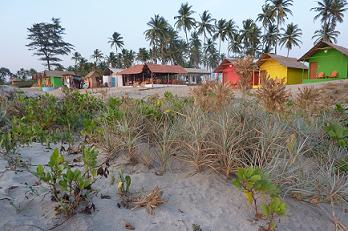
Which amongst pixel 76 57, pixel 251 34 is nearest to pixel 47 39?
pixel 76 57

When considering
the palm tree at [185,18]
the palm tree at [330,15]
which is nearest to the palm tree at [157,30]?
the palm tree at [185,18]

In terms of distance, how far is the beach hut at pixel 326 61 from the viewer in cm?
2396

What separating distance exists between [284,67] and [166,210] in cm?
2821

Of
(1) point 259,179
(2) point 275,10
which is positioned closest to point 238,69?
(1) point 259,179

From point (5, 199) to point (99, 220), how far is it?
764mm

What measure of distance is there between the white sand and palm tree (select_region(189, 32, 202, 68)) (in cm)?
6642

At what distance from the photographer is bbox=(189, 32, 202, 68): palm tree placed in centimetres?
6706

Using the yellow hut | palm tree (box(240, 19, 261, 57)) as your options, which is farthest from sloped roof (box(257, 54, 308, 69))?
palm tree (box(240, 19, 261, 57))

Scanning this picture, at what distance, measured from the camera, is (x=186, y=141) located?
3.07 meters

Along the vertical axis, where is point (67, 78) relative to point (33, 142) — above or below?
above

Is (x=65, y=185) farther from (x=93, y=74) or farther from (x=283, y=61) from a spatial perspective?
(x=93, y=74)

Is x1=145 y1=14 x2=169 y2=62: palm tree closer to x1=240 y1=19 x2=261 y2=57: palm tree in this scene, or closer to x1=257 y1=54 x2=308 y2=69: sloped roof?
x1=240 y1=19 x2=261 y2=57: palm tree

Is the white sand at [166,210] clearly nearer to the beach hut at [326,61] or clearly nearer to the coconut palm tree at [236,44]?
the beach hut at [326,61]

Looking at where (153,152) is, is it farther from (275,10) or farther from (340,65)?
(275,10)
